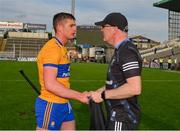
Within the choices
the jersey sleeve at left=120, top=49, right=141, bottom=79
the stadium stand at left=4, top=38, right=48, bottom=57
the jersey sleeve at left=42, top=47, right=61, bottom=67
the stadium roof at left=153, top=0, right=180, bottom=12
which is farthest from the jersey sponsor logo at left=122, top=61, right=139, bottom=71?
the stadium stand at left=4, top=38, right=48, bottom=57

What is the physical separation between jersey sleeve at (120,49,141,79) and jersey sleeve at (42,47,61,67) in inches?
37.9

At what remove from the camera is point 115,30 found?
16.1ft

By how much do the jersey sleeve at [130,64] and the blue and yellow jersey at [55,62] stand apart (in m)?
0.98

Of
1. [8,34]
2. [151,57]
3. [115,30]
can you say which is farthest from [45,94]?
[8,34]

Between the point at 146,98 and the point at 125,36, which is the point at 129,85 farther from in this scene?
the point at 146,98

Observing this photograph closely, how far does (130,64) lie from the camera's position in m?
4.73

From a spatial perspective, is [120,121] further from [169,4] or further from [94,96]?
[169,4]

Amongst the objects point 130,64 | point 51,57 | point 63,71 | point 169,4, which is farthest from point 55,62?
point 169,4

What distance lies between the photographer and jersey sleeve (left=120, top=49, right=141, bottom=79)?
4703 mm

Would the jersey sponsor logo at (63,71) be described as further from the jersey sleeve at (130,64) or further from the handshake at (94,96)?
the jersey sleeve at (130,64)

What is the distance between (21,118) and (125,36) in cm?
776

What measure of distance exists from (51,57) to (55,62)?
7cm

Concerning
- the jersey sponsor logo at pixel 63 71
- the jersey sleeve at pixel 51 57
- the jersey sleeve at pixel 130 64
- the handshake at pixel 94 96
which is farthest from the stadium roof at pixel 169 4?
the jersey sleeve at pixel 130 64

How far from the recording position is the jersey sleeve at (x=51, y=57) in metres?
5.42
